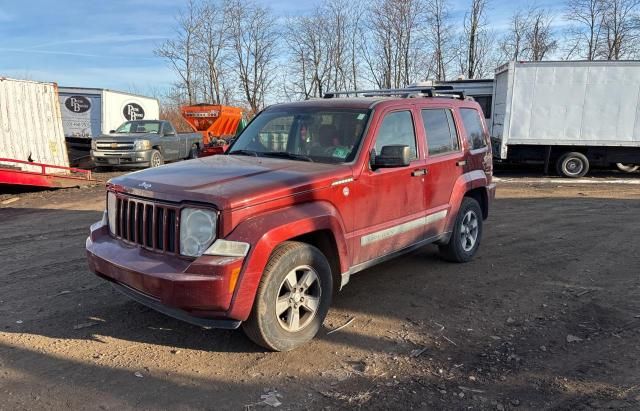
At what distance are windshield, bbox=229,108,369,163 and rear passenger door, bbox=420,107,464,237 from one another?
1.00 m

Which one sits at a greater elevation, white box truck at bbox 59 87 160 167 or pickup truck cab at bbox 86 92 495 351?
white box truck at bbox 59 87 160 167

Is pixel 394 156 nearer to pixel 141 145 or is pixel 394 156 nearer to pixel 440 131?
pixel 440 131

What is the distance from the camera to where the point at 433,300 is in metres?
4.75

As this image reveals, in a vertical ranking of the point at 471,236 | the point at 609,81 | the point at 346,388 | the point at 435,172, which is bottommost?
the point at 346,388

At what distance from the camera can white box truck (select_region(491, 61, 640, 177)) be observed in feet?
43.5

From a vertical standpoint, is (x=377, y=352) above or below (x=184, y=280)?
below

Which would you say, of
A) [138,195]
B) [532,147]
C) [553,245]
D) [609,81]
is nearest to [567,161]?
[532,147]

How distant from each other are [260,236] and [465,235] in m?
3.48

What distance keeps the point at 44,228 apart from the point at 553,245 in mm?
7841

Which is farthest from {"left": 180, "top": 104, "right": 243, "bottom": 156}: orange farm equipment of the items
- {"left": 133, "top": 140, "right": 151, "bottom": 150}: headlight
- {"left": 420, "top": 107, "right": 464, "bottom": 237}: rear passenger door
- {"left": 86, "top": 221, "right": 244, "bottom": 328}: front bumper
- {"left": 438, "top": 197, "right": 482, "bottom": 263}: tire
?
{"left": 86, "top": 221, "right": 244, "bottom": 328}: front bumper

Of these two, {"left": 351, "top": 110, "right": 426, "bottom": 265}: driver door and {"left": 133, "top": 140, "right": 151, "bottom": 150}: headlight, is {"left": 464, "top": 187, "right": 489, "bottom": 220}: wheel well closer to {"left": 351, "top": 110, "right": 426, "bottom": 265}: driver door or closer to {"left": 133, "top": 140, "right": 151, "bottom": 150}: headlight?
{"left": 351, "top": 110, "right": 426, "bottom": 265}: driver door

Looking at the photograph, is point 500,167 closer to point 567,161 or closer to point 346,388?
point 567,161

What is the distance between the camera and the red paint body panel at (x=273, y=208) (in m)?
3.22

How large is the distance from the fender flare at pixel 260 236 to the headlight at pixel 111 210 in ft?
4.34
